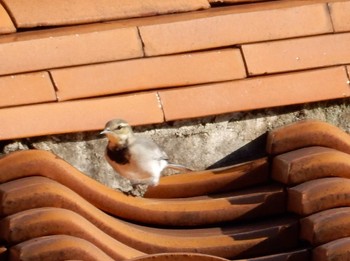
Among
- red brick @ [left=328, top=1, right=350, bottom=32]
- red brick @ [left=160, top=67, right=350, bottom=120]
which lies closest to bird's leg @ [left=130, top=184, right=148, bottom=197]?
red brick @ [left=160, top=67, right=350, bottom=120]

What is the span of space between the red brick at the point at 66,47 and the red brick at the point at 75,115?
168 mm

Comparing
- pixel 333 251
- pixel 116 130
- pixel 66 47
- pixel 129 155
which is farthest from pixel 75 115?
pixel 333 251

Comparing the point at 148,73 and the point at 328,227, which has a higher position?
the point at 148,73

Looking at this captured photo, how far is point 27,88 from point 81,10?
560 mm

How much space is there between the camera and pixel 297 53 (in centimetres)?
513

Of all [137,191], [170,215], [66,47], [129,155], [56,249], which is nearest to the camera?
[56,249]

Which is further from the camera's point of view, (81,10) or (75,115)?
(81,10)

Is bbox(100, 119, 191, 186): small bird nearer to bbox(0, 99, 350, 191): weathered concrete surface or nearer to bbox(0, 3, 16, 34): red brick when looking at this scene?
bbox(0, 99, 350, 191): weathered concrete surface

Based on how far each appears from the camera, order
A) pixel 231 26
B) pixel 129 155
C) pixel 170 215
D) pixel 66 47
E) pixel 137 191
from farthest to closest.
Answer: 1. pixel 129 155
2. pixel 231 26
3. pixel 137 191
4. pixel 66 47
5. pixel 170 215

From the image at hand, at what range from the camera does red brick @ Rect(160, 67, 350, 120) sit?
4.96 metres

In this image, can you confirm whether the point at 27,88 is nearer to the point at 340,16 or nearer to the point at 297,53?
the point at 297,53

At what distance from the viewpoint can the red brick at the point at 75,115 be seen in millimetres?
4715

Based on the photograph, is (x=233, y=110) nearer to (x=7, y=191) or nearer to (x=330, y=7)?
(x=330, y=7)

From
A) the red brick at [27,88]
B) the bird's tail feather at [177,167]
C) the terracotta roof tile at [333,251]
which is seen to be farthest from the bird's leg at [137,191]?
the terracotta roof tile at [333,251]
